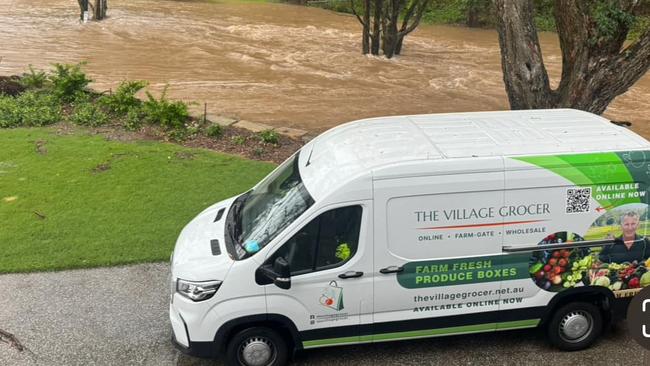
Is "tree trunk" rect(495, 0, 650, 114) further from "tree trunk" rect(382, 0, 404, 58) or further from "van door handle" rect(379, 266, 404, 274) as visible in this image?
"tree trunk" rect(382, 0, 404, 58)

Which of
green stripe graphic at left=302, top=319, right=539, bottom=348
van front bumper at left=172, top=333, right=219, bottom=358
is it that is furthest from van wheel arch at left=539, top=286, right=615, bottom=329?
van front bumper at left=172, top=333, right=219, bottom=358

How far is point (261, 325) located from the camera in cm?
507

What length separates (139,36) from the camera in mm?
25906

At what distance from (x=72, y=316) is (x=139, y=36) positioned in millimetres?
21987

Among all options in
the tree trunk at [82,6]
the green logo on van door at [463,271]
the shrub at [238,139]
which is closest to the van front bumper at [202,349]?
the green logo on van door at [463,271]

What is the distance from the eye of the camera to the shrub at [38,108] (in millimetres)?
12336

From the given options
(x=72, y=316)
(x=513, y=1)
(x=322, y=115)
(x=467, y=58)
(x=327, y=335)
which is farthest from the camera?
(x=467, y=58)

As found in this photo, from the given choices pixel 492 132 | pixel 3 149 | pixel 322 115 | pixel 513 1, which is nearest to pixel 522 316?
pixel 492 132

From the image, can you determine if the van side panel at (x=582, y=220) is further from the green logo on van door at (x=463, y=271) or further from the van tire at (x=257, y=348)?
the van tire at (x=257, y=348)

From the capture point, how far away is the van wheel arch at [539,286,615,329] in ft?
17.3

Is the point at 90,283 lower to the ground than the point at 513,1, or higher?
lower

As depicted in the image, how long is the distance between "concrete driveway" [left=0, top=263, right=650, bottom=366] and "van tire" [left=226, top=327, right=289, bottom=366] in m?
0.30

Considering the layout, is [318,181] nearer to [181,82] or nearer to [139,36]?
[181,82]

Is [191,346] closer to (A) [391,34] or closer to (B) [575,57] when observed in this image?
(B) [575,57]
